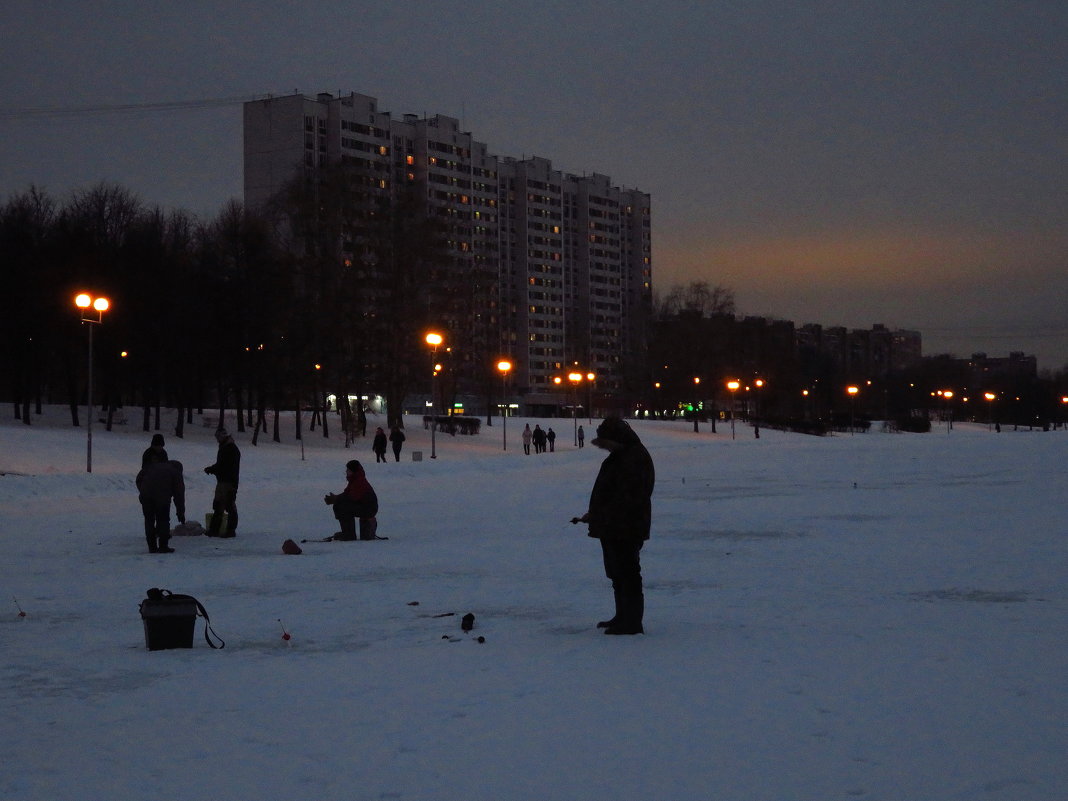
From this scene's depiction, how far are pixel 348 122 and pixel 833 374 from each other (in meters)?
80.6

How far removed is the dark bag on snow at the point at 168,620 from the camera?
963cm

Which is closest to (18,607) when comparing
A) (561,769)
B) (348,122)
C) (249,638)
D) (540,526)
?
(249,638)

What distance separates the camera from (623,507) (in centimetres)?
961

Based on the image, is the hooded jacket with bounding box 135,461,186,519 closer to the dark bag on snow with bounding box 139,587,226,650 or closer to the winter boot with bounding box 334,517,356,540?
the winter boot with bounding box 334,517,356,540

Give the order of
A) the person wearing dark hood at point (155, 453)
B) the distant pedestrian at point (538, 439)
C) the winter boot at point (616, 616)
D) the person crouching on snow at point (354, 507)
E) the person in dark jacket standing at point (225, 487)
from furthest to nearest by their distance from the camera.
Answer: the distant pedestrian at point (538, 439) < the person in dark jacket standing at point (225, 487) < the person crouching on snow at point (354, 507) < the person wearing dark hood at point (155, 453) < the winter boot at point (616, 616)

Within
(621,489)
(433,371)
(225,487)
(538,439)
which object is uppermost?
(433,371)

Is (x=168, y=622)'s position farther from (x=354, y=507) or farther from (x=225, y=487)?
(x=225, y=487)

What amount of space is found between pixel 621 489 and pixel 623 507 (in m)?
0.15

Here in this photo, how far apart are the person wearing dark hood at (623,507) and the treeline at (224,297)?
161ft

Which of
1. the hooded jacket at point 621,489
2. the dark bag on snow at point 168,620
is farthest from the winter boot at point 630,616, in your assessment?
the dark bag on snow at point 168,620

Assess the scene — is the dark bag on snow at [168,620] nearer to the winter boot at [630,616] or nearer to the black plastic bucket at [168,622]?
the black plastic bucket at [168,622]

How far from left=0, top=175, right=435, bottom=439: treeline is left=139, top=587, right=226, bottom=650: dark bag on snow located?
48.0m

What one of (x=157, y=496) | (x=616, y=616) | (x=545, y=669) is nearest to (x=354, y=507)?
(x=157, y=496)

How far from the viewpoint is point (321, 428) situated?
7062cm
